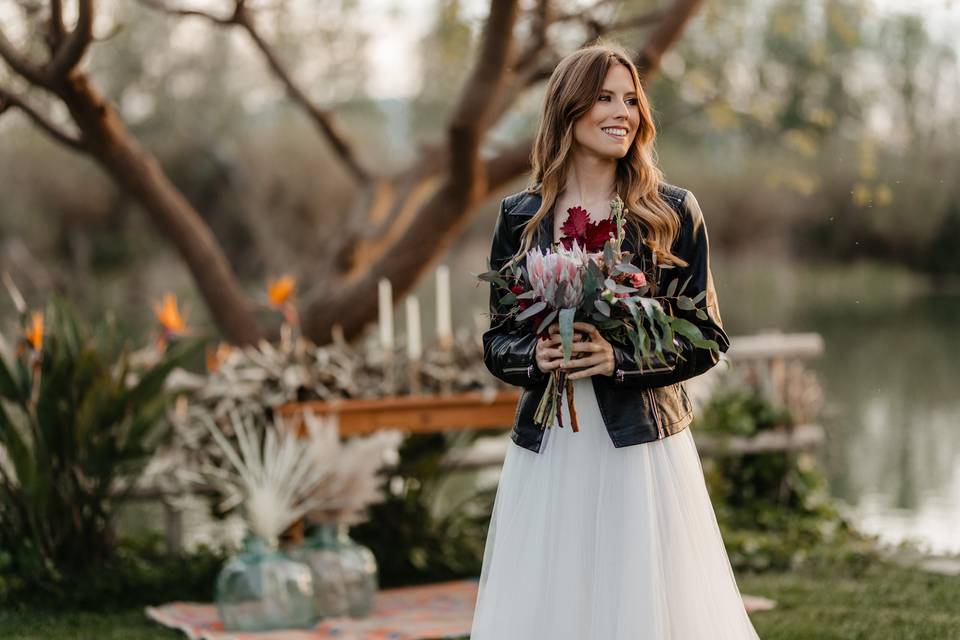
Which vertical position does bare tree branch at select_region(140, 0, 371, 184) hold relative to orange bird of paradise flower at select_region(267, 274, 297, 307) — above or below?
above

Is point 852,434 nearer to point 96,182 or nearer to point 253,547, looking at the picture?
point 253,547

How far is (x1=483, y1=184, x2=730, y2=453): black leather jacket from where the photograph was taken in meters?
2.55

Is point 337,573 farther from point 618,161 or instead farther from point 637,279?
point 637,279

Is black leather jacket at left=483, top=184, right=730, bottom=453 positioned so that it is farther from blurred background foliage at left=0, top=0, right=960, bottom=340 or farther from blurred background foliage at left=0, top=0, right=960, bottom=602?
blurred background foliage at left=0, top=0, right=960, bottom=340

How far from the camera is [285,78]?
7262 mm

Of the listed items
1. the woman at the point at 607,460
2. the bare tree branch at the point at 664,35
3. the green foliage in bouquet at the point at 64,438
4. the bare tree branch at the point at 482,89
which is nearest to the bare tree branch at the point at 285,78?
the bare tree branch at the point at 482,89

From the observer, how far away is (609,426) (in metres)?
2.56

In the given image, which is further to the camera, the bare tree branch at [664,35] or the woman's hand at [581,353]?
the bare tree branch at [664,35]

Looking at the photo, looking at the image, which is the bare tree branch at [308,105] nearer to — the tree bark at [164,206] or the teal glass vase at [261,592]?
the tree bark at [164,206]

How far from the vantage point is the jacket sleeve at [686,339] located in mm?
2518

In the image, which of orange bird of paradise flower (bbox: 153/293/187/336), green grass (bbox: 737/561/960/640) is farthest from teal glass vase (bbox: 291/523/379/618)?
green grass (bbox: 737/561/960/640)

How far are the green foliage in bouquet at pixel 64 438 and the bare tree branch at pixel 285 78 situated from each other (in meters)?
2.23

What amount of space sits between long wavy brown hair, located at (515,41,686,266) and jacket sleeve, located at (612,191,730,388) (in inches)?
1.5

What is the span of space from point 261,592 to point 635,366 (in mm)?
2273
